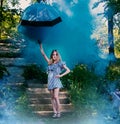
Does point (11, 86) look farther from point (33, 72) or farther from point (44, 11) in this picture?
point (44, 11)

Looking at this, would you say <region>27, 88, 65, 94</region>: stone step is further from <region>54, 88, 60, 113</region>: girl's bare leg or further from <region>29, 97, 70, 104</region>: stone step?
<region>54, 88, 60, 113</region>: girl's bare leg

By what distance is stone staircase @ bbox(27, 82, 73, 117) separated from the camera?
452 inches

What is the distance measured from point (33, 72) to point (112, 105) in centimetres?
394

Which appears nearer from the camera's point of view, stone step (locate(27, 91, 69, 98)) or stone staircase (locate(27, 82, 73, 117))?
stone staircase (locate(27, 82, 73, 117))

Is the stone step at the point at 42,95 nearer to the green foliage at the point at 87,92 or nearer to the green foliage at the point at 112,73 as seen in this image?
the green foliage at the point at 87,92

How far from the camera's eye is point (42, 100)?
12.2 meters

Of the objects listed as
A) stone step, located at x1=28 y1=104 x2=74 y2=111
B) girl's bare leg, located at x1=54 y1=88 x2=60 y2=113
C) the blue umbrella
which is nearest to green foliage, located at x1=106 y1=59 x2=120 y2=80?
stone step, located at x1=28 y1=104 x2=74 y2=111

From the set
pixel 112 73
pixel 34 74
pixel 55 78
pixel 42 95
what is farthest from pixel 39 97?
pixel 112 73

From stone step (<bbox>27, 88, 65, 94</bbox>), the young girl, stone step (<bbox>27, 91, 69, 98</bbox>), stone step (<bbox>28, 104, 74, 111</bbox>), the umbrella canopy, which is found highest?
the umbrella canopy

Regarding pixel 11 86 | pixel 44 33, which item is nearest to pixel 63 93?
pixel 11 86

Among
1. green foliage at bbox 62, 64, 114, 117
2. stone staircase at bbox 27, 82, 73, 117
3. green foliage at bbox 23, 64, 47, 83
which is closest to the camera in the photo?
green foliage at bbox 62, 64, 114, 117

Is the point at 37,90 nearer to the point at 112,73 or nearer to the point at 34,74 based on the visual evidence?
the point at 34,74

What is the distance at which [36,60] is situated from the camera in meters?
17.9

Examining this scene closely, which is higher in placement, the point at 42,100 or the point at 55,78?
the point at 55,78
